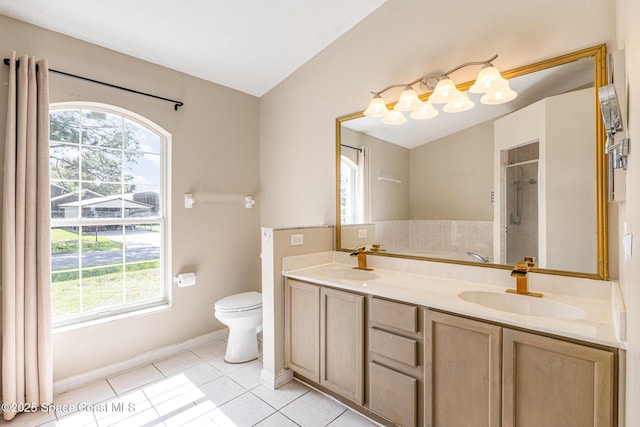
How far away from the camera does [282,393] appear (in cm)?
217

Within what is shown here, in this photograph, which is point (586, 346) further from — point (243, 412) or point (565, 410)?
point (243, 412)

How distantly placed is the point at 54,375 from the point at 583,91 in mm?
3797

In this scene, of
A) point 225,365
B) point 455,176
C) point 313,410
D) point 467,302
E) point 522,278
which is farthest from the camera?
point 225,365

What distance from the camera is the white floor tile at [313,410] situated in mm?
1872

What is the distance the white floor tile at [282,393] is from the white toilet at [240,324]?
454mm

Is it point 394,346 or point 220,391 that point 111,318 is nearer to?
point 220,391

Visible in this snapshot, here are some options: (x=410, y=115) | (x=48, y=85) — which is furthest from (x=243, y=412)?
(x=48, y=85)

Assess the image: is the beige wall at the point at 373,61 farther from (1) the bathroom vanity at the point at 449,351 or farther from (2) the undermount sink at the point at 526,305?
(2) the undermount sink at the point at 526,305

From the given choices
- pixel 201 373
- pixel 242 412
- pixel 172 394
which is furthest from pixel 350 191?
pixel 172 394

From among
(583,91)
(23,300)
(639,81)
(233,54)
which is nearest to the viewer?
(639,81)

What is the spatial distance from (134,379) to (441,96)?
3.05 m

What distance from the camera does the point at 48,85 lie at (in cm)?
204

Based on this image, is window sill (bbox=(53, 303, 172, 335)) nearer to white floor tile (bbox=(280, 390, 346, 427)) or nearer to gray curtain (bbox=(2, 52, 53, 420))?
gray curtain (bbox=(2, 52, 53, 420))

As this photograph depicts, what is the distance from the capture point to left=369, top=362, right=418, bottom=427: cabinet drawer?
1.62m
